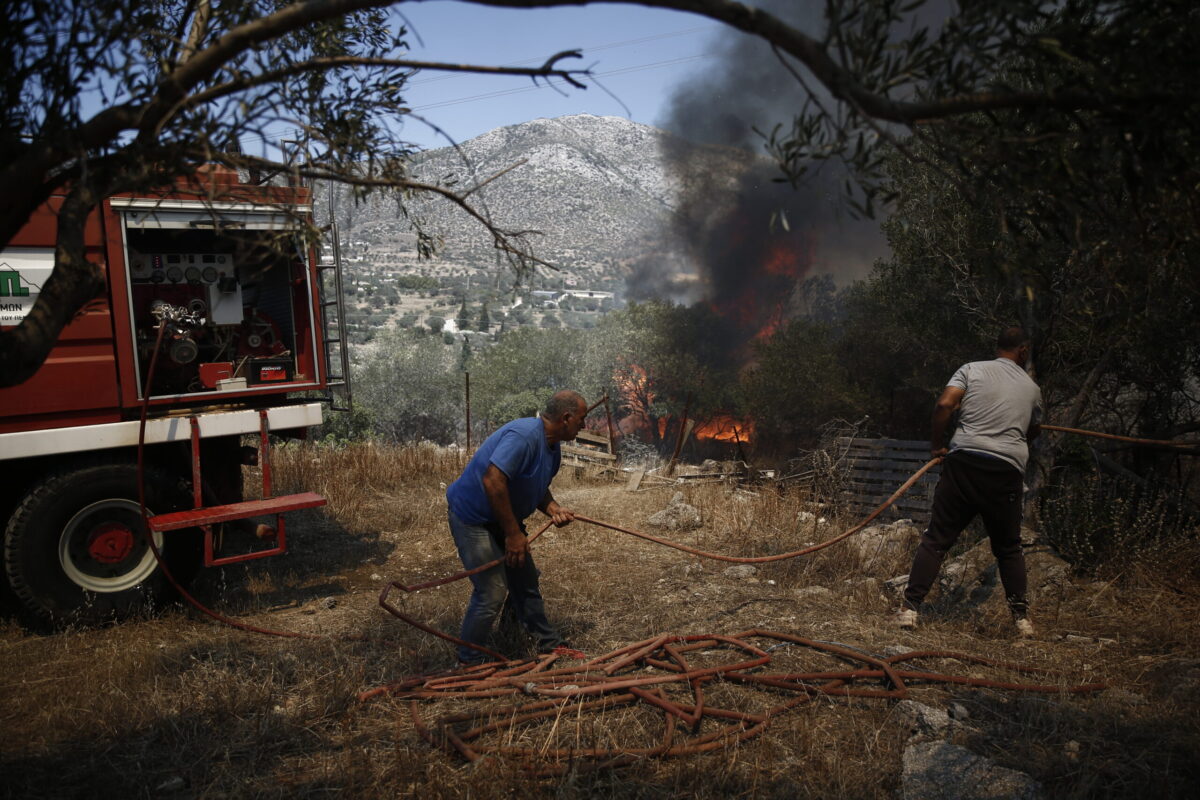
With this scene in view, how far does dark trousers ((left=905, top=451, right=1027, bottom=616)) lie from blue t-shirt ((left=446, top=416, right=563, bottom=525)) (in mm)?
2485

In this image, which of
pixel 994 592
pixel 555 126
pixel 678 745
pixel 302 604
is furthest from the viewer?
pixel 555 126

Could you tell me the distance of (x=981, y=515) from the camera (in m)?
5.04

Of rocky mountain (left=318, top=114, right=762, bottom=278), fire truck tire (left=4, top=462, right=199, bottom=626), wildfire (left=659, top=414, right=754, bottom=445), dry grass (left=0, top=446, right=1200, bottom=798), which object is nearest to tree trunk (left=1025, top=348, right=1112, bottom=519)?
dry grass (left=0, top=446, right=1200, bottom=798)

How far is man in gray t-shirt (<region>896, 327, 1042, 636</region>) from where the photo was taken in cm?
493

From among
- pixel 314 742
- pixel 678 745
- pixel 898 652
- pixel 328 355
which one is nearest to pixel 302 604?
pixel 328 355

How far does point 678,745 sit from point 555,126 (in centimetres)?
9113

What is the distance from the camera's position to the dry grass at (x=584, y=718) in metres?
3.32

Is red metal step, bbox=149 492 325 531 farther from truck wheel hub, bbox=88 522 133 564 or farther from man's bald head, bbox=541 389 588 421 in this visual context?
man's bald head, bbox=541 389 588 421

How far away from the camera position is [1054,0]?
92.6 inches

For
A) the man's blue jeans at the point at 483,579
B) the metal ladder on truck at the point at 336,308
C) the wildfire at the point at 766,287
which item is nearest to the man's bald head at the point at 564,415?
the man's blue jeans at the point at 483,579

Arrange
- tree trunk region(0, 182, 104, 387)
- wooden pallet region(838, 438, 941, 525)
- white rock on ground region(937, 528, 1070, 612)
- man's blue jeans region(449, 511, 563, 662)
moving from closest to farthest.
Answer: tree trunk region(0, 182, 104, 387)
man's blue jeans region(449, 511, 563, 662)
white rock on ground region(937, 528, 1070, 612)
wooden pallet region(838, 438, 941, 525)

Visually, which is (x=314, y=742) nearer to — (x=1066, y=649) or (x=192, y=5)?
(x=192, y=5)

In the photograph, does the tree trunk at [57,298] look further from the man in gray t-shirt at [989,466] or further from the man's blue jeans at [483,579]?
the man in gray t-shirt at [989,466]

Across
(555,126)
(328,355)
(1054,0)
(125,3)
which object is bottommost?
(328,355)
